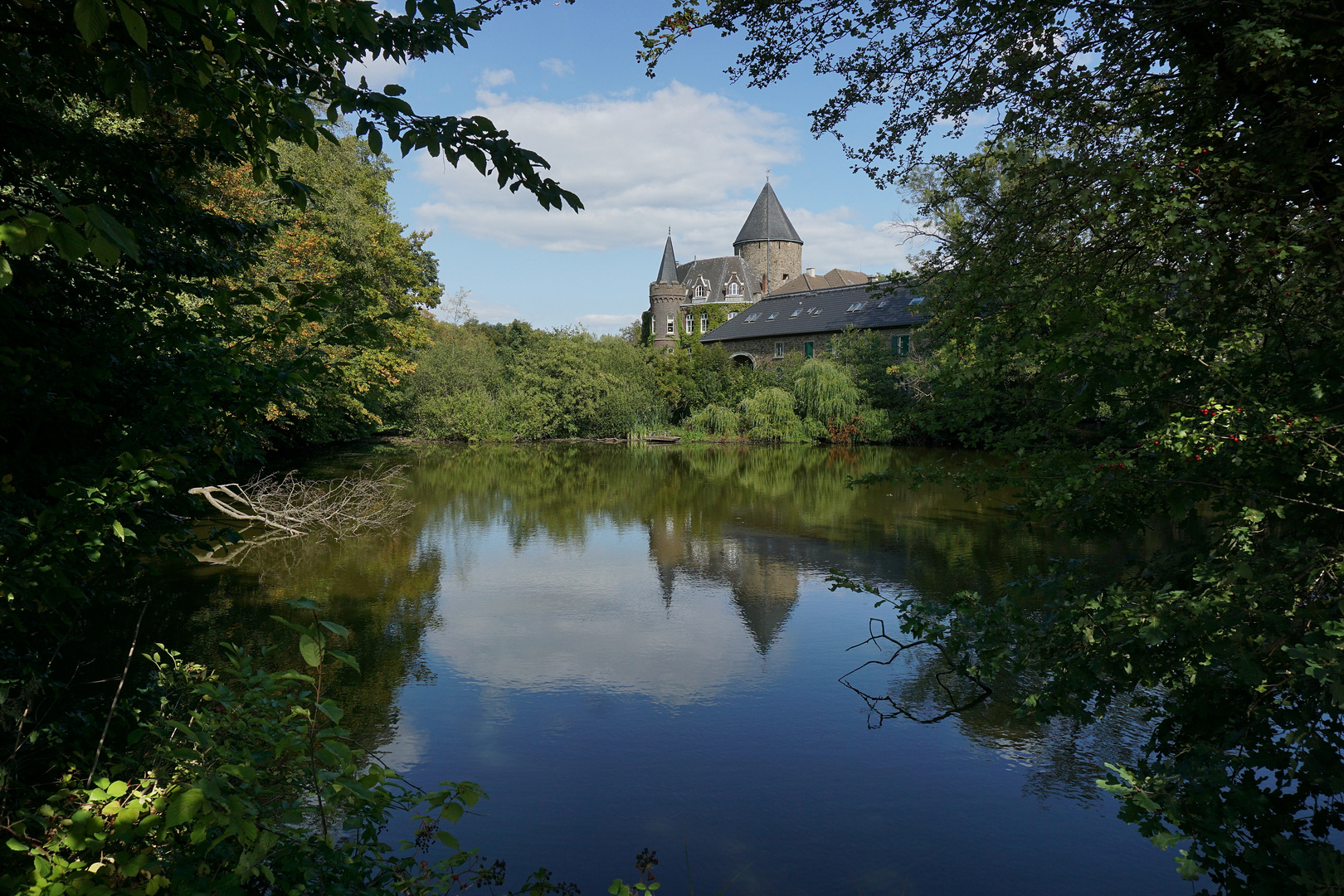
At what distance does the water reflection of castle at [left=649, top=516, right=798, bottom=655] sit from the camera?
31.9 feet

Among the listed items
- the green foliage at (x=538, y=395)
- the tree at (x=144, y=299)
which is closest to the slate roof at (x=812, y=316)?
the green foliage at (x=538, y=395)

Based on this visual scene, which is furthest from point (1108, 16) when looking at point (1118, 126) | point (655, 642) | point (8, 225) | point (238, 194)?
point (238, 194)

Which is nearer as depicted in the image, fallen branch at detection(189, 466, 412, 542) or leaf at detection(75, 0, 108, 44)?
leaf at detection(75, 0, 108, 44)

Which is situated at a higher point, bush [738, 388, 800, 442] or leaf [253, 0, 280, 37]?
leaf [253, 0, 280, 37]

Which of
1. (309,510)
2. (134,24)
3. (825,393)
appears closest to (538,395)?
(825,393)

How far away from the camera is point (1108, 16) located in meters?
4.18

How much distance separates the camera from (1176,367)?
376 centimetres

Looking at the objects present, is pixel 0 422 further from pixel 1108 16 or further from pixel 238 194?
pixel 238 194

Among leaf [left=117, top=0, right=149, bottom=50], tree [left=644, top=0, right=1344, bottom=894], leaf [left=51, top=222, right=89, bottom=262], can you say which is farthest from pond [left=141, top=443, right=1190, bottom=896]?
leaf [left=117, top=0, right=149, bottom=50]

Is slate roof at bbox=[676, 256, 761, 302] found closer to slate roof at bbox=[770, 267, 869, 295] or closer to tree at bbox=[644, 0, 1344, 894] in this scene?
slate roof at bbox=[770, 267, 869, 295]

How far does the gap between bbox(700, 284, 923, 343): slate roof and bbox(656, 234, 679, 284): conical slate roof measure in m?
10.6

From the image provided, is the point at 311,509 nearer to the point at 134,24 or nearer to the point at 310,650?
the point at 310,650

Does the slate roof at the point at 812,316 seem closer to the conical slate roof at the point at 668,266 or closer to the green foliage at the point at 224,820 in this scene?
the conical slate roof at the point at 668,266

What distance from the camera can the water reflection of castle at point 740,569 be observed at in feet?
31.9
